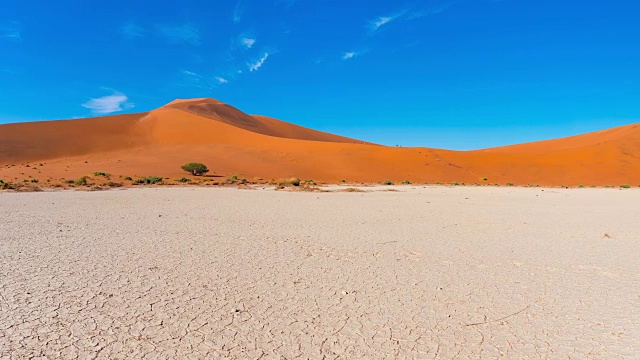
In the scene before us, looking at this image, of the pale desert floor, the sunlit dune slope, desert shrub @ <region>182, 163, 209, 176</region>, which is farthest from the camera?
the sunlit dune slope

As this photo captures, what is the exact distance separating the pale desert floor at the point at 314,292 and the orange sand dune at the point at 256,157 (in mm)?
26527

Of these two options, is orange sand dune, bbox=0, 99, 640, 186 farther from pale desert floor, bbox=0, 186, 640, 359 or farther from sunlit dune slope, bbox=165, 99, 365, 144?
pale desert floor, bbox=0, 186, 640, 359

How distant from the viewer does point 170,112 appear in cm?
6625

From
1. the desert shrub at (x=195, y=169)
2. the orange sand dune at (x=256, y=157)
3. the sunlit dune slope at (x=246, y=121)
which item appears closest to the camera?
A: the desert shrub at (x=195, y=169)

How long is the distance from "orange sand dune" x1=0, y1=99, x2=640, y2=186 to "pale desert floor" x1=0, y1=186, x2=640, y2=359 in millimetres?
26527

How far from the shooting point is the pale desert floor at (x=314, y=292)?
2797 mm

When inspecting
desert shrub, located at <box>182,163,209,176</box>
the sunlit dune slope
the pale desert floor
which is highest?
the sunlit dune slope

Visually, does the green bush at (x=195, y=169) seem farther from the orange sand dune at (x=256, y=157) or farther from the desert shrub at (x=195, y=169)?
the orange sand dune at (x=256, y=157)

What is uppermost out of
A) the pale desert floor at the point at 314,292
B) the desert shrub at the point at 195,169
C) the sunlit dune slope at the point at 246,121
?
the sunlit dune slope at the point at 246,121

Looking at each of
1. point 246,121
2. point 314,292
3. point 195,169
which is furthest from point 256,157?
point 246,121

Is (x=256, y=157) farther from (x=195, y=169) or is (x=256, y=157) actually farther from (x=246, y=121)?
(x=246, y=121)

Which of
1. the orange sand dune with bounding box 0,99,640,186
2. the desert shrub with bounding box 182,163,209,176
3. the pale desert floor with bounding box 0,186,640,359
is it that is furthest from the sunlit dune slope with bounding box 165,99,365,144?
the pale desert floor with bounding box 0,186,640,359

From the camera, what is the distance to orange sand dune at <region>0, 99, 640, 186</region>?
35.6 metres

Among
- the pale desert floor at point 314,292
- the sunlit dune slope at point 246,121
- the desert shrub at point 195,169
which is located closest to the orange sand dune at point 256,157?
the desert shrub at point 195,169
